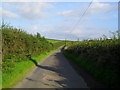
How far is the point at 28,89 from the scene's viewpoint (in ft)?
22.9

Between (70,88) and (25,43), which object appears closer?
(70,88)

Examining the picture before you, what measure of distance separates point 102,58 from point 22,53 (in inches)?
418

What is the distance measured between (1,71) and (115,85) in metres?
6.70

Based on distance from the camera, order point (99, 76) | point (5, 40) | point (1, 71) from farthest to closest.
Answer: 1. point (5, 40)
2. point (1, 71)
3. point (99, 76)

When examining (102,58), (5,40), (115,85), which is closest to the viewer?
(115,85)

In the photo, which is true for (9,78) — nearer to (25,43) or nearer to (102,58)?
(102,58)

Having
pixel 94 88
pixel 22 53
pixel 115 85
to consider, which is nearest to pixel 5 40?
pixel 22 53

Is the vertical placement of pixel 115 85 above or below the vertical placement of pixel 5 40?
below

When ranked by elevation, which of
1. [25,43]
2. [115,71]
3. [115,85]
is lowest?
[115,85]

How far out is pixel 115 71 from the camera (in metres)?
6.55

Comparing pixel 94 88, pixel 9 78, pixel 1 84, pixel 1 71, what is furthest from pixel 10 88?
pixel 94 88

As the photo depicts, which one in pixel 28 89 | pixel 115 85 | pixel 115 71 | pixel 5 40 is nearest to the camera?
pixel 115 85

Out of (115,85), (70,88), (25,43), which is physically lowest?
(70,88)

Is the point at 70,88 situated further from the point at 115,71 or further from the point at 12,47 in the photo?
the point at 12,47
